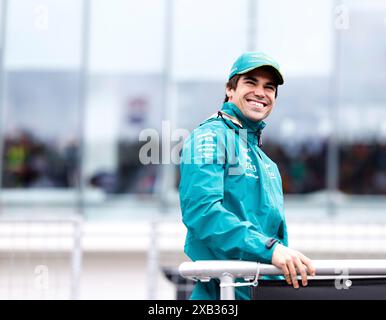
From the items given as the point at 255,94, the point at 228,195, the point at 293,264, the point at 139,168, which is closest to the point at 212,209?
the point at 228,195

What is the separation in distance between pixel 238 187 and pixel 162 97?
5.29 m

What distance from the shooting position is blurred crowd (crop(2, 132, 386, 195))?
7.41 metres

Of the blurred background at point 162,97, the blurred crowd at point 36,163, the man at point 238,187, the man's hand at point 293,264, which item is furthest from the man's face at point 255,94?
the blurred crowd at point 36,163

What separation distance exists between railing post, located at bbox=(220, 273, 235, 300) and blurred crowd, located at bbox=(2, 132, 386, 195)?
5.45 meters

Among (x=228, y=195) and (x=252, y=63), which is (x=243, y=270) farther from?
(x=252, y=63)

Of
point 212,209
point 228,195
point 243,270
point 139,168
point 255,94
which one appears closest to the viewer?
point 243,270

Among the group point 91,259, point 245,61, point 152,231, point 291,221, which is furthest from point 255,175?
point 91,259

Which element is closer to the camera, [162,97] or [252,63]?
[252,63]

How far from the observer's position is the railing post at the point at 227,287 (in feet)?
6.46

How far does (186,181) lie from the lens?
220cm

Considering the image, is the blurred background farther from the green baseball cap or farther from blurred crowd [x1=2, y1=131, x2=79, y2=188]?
the green baseball cap

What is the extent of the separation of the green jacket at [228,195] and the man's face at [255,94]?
0.03m

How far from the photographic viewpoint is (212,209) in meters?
2.11

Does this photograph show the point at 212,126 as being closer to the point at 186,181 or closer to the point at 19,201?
the point at 186,181
